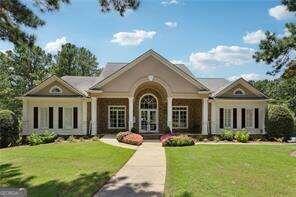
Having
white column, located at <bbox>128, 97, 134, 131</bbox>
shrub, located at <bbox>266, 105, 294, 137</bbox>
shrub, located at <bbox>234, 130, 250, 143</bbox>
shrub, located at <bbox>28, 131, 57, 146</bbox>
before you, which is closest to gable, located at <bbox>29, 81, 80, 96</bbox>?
shrub, located at <bbox>28, 131, 57, 146</bbox>

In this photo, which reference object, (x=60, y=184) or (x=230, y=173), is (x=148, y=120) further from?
(x=60, y=184)

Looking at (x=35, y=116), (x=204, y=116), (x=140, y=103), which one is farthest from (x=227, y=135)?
(x=35, y=116)

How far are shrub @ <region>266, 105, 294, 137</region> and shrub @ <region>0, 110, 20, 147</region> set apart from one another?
19.1 meters

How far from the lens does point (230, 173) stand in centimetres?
1627

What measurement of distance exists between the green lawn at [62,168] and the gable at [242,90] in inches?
498

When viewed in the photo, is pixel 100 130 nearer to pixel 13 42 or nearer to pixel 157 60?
pixel 157 60

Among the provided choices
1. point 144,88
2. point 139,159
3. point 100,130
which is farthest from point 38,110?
point 139,159

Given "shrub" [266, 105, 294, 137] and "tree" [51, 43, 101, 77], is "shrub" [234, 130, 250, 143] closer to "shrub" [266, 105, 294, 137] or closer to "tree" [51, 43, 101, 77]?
"shrub" [266, 105, 294, 137]

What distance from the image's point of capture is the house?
3250 cm

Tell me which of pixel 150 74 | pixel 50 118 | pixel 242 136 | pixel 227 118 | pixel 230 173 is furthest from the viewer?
pixel 227 118

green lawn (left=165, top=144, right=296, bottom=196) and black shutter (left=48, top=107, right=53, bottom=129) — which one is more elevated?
black shutter (left=48, top=107, right=53, bottom=129)

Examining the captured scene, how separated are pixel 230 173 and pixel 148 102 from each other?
1941 centimetres

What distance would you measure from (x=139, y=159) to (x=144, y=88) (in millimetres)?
15026

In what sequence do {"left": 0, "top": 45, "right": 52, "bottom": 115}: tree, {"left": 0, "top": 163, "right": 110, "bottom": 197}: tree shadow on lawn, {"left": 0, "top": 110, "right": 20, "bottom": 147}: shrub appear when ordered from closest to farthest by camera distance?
{"left": 0, "top": 163, "right": 110, "bottom": 197}: tree shadow on lawn, {"left": 0, "top": 110, "right": 20, "bottom": 147}: shrub, {"left": 0, "top": 45, "right": 52, "bottom": 115}: tree
